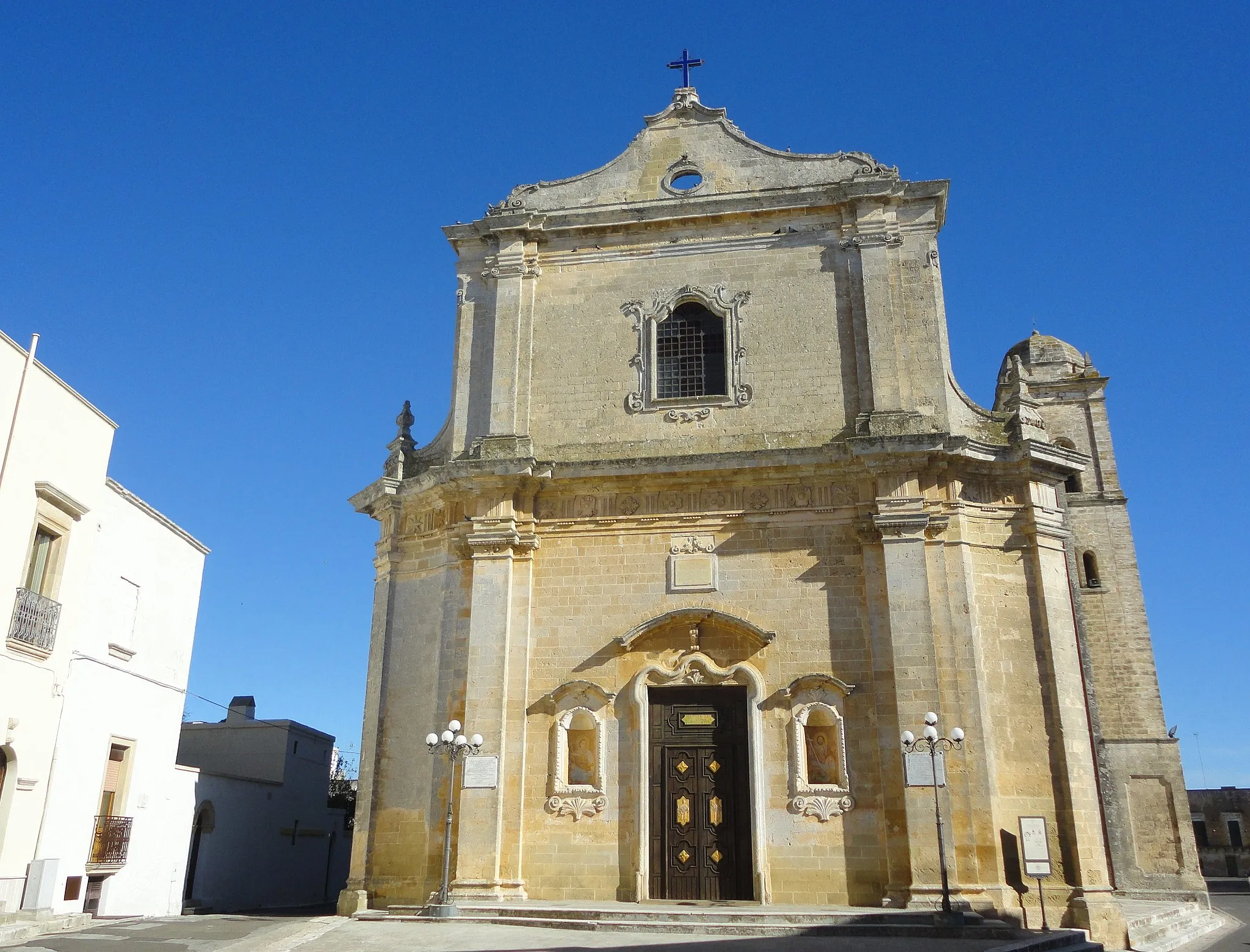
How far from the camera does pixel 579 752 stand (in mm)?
16016

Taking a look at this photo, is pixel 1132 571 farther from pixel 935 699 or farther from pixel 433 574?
pixel 433 574

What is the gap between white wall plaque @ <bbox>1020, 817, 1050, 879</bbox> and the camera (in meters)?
14.4

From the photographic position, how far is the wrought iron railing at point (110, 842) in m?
17.0

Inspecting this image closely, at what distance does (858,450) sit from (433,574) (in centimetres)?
725

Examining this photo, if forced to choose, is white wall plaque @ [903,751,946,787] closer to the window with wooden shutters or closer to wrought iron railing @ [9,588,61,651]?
wrought iron railing @ [9,588,61,651]

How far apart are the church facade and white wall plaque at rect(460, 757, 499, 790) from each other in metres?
0.16

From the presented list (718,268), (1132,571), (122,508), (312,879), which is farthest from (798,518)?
(1132,571)

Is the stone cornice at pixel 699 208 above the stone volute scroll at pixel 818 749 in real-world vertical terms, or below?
above

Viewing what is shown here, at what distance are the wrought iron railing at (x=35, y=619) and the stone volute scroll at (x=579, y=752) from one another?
7432mm

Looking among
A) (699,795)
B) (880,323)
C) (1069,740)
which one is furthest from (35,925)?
(880,323)

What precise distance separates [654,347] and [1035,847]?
9.71m

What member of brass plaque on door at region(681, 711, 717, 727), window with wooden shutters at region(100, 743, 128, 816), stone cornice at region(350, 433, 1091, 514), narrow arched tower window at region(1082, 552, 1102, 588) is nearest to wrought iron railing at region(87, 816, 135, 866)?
window with wooden shutters at region(100, 743, 128, 816)

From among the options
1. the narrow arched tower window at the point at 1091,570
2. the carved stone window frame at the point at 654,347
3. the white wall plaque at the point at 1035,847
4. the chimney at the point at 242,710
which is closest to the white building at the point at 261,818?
the chimney at the point at 242,710

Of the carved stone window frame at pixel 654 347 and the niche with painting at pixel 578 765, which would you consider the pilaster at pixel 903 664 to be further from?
the niche with painting at pixel 578 765
